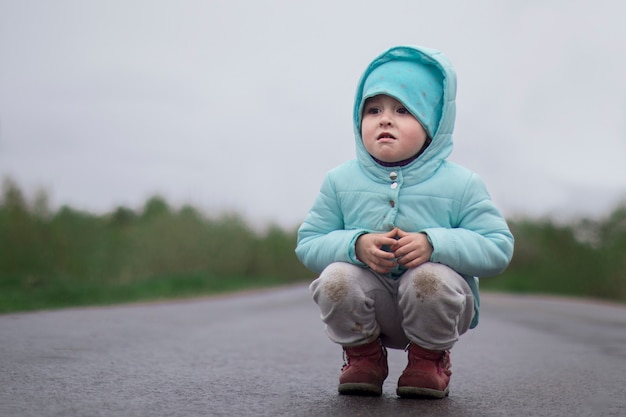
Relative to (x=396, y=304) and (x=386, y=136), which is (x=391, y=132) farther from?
(x=396, y=304)

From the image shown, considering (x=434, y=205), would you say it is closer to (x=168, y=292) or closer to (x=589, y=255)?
(x=168, y=292)

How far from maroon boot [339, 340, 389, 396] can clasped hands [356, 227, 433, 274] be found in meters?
0.43

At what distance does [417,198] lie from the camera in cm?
341

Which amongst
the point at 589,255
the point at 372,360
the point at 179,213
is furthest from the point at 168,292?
the point at 589,255

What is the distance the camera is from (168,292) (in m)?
15.7

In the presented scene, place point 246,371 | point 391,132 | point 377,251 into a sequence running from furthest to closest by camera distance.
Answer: point 246,371 → point 391,132 → point 377,251

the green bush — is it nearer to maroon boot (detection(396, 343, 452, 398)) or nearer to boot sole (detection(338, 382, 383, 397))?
boot sole (detection(338, 382, 383, 397))

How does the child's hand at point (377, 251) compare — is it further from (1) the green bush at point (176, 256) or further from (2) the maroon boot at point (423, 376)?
(1) the green bush at point (176, 256)

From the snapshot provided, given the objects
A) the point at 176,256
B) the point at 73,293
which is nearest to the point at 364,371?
the point at 73,293

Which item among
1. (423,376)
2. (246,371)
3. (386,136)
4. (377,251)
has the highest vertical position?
(386,136)

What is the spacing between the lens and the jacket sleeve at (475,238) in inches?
129

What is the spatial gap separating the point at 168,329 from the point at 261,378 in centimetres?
329

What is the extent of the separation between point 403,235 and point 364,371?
2.12 ft

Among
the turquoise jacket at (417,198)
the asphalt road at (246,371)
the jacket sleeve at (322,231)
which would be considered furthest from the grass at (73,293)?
the turquoise jacket at (417,198)
